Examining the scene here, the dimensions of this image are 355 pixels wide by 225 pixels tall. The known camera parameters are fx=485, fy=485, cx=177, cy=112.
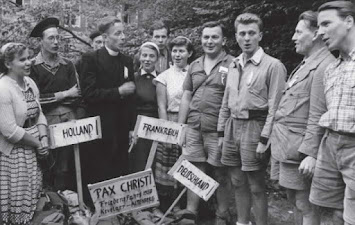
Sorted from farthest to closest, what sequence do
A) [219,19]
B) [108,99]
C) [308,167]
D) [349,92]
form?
[219,19] → [108,99] → [308,167] → [349,92]

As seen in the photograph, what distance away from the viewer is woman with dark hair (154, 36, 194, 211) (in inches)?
209

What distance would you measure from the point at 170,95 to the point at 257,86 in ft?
4.27

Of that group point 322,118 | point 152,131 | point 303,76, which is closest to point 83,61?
point 152,131

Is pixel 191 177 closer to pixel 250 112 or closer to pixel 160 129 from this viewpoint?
pixel 160 129

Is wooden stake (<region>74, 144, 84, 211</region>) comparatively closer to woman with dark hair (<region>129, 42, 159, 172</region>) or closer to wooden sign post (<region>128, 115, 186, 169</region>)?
wooden sign post (<region>128, 115, 186, 169</region>)

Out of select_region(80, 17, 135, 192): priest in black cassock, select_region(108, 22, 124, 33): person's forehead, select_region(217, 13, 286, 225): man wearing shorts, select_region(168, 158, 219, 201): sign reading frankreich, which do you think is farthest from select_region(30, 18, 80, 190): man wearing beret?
select_region(217, 13, 286, 225): man wearing shorts

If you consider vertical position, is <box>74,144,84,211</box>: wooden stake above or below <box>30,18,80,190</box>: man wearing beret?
below

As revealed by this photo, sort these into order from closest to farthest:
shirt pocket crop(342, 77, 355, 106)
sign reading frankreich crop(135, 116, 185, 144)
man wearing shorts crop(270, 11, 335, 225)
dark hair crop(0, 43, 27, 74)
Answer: shirt pocket crop(342, 77, 355, 106) → man wearing shorts crop(270, 11, 335, 225) → dark hair crop(0, 43, 27, 74) → sign reading frankreich crop(135, 116, 185, 144)

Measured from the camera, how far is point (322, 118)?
3.27 m

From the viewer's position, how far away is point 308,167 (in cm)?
342

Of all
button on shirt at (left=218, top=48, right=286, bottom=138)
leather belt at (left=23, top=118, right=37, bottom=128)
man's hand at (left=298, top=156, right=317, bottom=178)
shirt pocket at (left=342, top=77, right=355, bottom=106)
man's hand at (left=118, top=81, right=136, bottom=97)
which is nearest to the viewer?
shirt pocket at (left=342, top=77, right=355, bottom=106)

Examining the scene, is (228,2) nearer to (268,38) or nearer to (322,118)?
(268,38)

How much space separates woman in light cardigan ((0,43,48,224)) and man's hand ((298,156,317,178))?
2504 millimetres

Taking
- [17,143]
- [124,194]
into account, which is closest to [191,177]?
[124,194]
